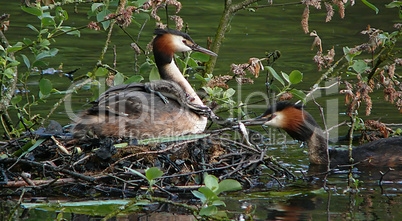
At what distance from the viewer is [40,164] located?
4684 mm

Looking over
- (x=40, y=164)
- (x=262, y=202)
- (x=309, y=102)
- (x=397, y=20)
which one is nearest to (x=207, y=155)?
(x=262, y=202)

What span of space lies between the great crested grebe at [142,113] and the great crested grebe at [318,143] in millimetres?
744

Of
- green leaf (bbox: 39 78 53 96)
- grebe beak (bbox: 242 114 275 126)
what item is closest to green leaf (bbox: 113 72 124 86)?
green leaf (bbox: 39 78 53 96)

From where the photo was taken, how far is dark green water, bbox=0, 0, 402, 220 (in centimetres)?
446

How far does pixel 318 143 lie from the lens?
622cm

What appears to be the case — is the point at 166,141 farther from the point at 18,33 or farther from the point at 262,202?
the point at 18,33

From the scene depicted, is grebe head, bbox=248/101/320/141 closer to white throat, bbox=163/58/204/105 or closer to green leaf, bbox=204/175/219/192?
white throat, bbox=163/58/204/105

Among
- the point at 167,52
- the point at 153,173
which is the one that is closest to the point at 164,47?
the point at 167,52

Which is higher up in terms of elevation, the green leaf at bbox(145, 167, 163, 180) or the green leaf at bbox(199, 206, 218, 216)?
the green leaf at bbox(145, 167, 163, 180)

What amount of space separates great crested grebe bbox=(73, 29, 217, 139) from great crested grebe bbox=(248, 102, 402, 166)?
2.44 ft

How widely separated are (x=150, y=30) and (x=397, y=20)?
16.1 feet

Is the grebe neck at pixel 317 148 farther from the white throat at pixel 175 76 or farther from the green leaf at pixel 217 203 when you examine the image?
the green leaf at pixel 217 203

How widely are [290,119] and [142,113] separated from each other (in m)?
1.73

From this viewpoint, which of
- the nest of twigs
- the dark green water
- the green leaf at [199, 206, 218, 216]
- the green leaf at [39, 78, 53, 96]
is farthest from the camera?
the green leaf at [39, 78, 53, 96]
